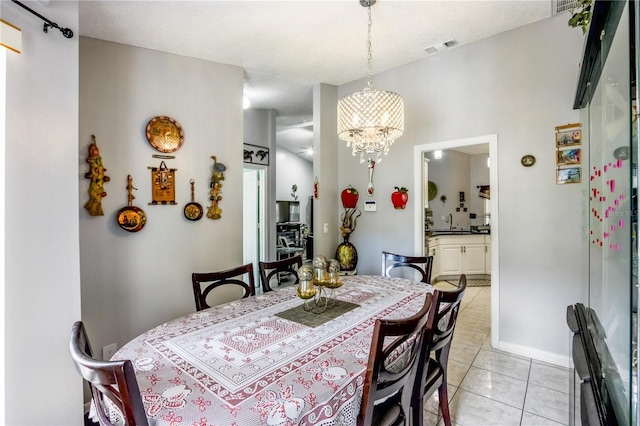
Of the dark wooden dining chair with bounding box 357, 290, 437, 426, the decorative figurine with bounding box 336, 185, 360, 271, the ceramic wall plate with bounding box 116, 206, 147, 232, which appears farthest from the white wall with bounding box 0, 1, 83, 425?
the decorative figurine with bounding box 336, 185, 360, 271

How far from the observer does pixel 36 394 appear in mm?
1625

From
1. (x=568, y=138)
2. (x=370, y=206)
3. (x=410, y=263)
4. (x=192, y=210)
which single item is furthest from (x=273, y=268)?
(x=568, y=138)

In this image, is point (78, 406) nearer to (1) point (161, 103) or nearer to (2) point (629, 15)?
(1) point (161, 103)

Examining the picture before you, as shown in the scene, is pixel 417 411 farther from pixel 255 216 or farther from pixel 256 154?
pixel 256 154

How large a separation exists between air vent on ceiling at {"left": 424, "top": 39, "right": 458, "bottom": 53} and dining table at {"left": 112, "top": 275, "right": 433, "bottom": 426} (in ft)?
8.35

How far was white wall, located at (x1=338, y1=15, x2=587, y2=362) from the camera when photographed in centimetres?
260

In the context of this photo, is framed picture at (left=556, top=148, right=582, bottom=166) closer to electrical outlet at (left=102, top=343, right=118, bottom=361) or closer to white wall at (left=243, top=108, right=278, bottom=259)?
white wall at (left=243, top=108, right=278, bottom=259)

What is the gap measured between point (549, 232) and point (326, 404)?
264 centimetres

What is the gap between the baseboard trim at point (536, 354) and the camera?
2.61 m

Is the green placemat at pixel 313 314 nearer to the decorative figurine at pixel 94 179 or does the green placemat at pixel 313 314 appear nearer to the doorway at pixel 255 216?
the decorative figurine at pixel 94 179

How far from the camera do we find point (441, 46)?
120 inches

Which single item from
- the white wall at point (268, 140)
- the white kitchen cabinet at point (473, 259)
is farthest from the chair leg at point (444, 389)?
the white kitchen cabinet at point (473, 259)

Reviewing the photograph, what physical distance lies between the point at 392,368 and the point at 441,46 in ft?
9.91

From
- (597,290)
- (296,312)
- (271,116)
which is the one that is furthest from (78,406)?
(271,116)
